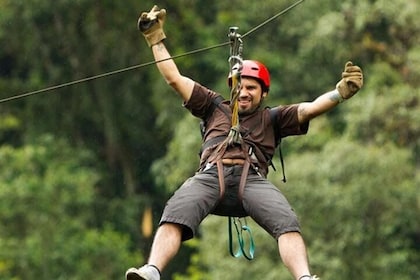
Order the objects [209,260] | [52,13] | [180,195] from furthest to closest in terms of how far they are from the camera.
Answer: [52,13]
[209,260]
[180,195]

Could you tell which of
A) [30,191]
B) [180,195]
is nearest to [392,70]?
[30,191]

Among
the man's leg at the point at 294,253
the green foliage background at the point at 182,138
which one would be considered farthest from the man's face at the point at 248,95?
the green foliage background at the point at 182,138

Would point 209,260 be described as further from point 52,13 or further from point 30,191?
point 52,13

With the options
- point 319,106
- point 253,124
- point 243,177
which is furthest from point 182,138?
point 243,177

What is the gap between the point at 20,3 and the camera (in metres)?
35.9

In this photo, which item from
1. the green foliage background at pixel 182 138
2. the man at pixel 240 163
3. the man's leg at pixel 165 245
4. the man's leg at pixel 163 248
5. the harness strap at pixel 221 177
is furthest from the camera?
the green foliage background at pixel 182 138

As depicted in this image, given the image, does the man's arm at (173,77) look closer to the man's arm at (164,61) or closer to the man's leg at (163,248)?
the man's arm at (164,61)

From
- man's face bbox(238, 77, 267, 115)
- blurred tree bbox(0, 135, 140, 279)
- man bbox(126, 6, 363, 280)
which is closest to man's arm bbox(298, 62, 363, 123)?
man bbox(126, 6, 363, 280)

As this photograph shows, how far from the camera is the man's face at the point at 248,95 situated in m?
12.4

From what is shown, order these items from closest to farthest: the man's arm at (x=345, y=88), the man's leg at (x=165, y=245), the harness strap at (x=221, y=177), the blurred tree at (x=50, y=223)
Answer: the man's leg at (x=165, y=245)
the harness strap at (x=221, y=177)
the man's arm at (x=345, y=88)
the blurred tree at (x=50, y=223)

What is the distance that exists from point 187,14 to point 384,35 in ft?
18.2

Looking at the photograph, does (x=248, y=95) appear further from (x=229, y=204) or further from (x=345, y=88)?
(x=229, y=204)

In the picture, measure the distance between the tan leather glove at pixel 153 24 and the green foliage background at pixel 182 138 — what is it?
15.4m

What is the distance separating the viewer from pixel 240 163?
1220 centimetres
